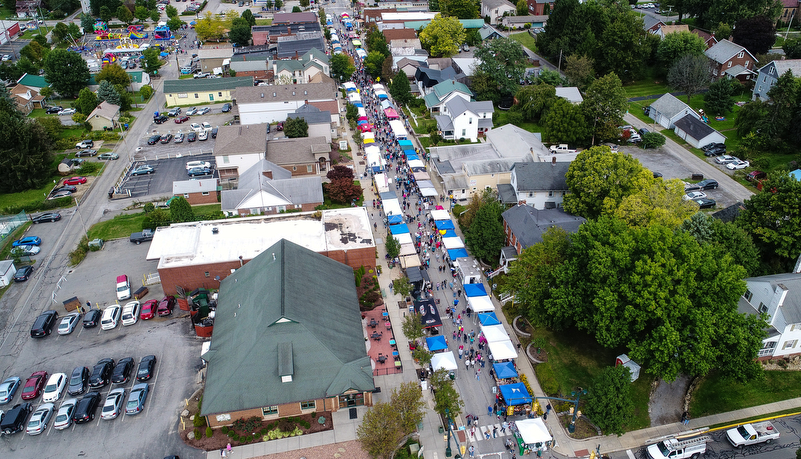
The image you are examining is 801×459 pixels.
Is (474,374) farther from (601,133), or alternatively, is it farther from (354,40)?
(354,40)

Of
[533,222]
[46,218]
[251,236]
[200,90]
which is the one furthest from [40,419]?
[200,90]

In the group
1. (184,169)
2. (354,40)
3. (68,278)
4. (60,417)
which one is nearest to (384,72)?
(354,40)

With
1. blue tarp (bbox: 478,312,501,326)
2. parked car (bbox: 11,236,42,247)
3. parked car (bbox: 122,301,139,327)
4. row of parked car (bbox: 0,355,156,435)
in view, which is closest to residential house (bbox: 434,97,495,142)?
blue tarp (bbox: 478,312,501,326)

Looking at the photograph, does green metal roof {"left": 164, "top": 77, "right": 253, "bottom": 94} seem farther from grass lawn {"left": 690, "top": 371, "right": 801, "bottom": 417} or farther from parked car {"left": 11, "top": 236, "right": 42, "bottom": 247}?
grass lawn {"left": 690, "top": 371, "right": 801, "bottom": 417}

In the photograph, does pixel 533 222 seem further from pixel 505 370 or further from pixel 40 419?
pixel 40 419

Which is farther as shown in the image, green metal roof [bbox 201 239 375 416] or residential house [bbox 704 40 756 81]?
residential house [bbox 704 40 756 81]
